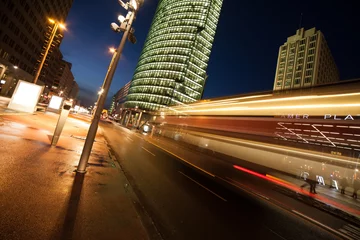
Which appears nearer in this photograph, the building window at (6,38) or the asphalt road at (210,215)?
the asphalt road at (210,215)

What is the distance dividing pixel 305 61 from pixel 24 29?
86609 mm

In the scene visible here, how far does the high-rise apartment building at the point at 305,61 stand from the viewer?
65.4 metres

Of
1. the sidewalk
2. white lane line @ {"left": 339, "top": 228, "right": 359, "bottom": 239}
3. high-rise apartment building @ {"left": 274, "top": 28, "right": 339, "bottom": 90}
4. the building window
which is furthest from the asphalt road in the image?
high-rise apartment building @ {"left": 274, "top": 28, "right": 339, "bottom": 90}

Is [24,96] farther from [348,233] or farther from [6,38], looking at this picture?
[6,38]

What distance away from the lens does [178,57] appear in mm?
81688

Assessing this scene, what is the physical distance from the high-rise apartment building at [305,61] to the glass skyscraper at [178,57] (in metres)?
32.8

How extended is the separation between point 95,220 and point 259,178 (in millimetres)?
12186

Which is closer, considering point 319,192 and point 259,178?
point 319,192

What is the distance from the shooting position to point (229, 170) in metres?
14.7

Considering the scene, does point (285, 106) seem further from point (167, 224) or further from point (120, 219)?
point (120, 219)

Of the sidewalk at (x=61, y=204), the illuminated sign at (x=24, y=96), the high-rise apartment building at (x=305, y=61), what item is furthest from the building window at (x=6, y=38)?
the high-rise apartment building at (x=305, y=61)

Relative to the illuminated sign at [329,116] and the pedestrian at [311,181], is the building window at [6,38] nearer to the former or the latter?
the illuminated sign at [329,116]

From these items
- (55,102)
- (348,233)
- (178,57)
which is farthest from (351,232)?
(178,57)

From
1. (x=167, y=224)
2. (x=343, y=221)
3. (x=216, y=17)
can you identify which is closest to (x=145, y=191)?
(x=167, y=224)
